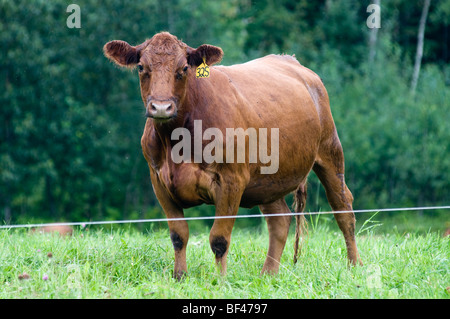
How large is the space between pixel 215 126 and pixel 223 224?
2.84ft

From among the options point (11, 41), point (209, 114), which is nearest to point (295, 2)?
point (11, 41)

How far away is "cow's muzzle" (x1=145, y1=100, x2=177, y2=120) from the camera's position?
490 cm

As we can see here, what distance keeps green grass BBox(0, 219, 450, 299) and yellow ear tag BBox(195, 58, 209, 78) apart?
174cm

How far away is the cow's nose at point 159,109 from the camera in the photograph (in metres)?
4.90

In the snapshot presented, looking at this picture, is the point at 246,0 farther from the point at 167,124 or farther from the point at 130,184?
the point at 167,124

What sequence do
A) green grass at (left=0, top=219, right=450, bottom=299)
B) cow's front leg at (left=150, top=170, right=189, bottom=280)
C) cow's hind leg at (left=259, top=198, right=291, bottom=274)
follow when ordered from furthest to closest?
cow's hind leg at (left=259, top=198, right=291, bottom=274) → cow's front leg at (left=150, top=170, right=189, bottom=280) → green grass at (left=0, top=219, right=450, bottom=299)

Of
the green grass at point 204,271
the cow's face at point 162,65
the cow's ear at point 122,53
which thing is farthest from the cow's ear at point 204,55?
the green grass at point 204,271

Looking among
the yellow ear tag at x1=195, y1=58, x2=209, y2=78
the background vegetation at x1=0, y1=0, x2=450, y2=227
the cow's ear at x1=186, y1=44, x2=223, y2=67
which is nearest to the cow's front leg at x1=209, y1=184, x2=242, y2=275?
the yellow ear tag at x1=195, y1=58, x2=209, y2=78

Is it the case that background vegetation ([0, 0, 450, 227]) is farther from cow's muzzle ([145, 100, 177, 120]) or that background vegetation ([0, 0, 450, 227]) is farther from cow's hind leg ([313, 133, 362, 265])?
cow's muzzle ([145, 100, 177, 120])

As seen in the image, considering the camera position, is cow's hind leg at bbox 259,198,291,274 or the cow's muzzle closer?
the cow's muzzle

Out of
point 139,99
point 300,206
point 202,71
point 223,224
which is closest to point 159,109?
point 202,71

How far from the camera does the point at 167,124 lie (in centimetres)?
537

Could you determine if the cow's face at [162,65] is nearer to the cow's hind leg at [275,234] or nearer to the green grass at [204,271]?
the green grass at [204,271]
